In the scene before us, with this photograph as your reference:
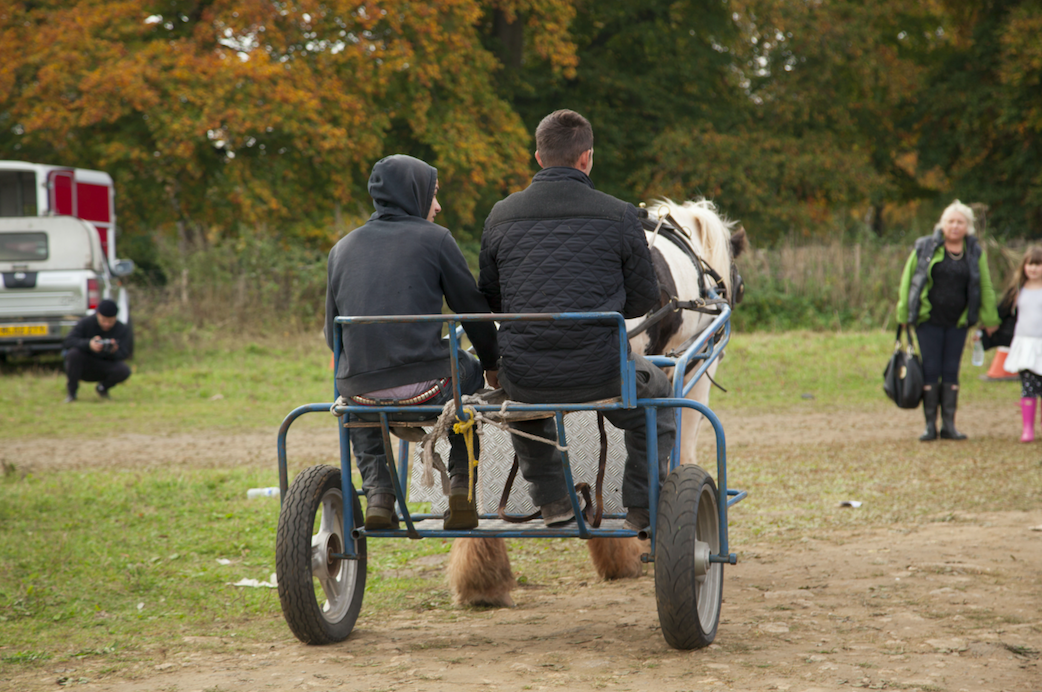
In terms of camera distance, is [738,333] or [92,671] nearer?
[92,671]

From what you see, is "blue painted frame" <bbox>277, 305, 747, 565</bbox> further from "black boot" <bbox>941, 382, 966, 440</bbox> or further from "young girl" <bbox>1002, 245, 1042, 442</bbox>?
"young girl" <bbox>1002, 245, 1042, 442</bbox>

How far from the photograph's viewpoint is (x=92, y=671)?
12.7ft

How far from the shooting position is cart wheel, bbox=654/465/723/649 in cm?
369

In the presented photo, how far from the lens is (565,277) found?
3.84 meters

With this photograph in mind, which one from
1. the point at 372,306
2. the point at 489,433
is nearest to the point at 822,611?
the point at 489,433

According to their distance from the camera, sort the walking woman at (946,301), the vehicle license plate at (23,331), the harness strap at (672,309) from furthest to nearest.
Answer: the vehicle license plate at (23,331), the walking woman at (946,301), the harness strap at (672,309)

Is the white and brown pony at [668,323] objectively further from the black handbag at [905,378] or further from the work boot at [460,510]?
the black handbag at [905,378]

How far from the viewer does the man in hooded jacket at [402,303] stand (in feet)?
12.6

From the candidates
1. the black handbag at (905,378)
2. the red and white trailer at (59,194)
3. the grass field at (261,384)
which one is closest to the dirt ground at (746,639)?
the black handbag at (905,378)

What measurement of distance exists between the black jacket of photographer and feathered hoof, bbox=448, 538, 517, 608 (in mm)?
9205

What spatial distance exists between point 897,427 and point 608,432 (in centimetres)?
622

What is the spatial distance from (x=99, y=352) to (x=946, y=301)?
9155 mm

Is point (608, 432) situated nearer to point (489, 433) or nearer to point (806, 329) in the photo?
point (489, 433)

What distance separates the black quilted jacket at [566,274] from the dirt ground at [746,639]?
3.15ft
